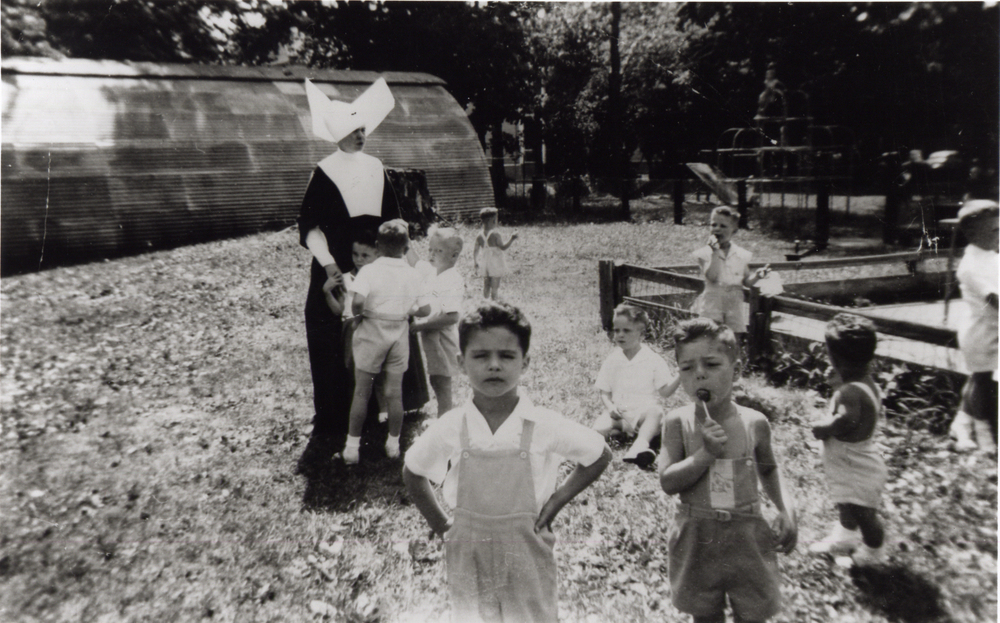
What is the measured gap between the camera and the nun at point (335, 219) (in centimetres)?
423

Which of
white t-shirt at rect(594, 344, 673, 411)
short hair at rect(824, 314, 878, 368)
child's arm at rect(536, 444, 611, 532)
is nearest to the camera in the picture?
child's arm at rect(536, 444, 611, 532)

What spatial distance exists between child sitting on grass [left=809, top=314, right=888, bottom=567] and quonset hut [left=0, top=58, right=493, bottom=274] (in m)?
9.46

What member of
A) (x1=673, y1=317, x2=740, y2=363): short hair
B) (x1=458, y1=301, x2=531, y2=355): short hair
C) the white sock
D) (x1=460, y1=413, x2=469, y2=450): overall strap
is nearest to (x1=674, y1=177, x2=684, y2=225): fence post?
the white sock

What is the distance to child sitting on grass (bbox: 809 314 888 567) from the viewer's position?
116 inches

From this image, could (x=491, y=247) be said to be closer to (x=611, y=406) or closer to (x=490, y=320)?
(x=611, y=406)

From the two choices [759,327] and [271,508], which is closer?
[271,508]

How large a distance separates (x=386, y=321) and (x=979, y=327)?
3348 millimetres

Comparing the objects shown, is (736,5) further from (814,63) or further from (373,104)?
(373,104)

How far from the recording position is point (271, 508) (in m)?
3.75

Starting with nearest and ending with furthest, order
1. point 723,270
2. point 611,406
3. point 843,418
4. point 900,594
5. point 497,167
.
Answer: point 900,594
point 843,418
point 611,406
point 723,270
point 497,167

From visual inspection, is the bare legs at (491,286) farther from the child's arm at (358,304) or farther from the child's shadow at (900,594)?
the child's shadow at (900,594)

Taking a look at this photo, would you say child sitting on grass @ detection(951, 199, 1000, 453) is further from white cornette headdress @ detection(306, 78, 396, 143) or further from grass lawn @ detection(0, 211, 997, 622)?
white cornette headdress @ detection(306, 78, 396, 143)

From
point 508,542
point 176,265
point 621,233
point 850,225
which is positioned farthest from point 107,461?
point 850,225

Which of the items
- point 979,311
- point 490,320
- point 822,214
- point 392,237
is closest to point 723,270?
point 979,311
